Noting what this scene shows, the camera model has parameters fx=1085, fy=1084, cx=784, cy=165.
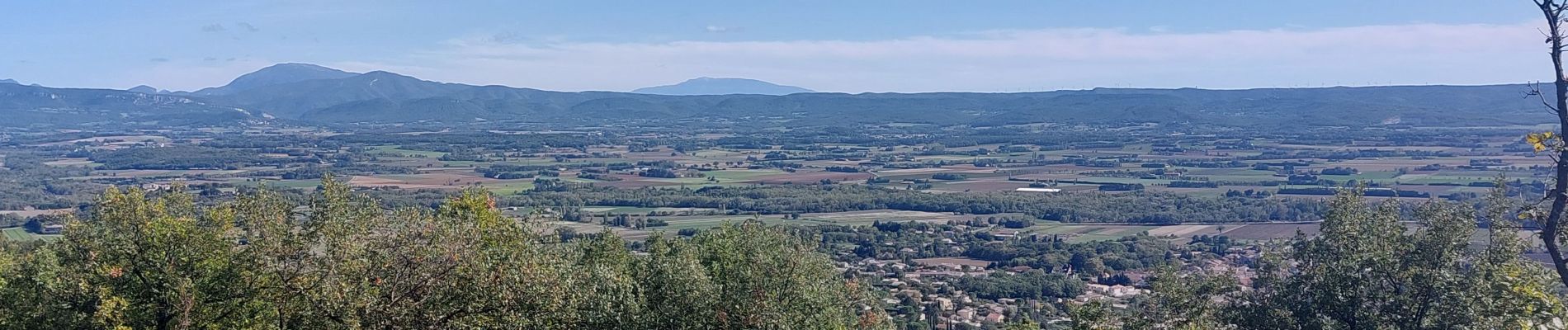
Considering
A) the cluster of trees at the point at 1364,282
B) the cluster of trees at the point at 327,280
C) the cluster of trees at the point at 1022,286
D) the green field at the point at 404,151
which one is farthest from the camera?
the green field at the point at 404,151

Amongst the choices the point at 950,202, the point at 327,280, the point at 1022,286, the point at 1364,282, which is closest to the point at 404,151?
the point at 950,202

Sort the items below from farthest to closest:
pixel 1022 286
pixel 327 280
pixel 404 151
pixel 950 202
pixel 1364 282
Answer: pixel 404 151 → pixel 950 202 → pixel 1022 286 → pixel 1364 282 → pixel 327 280

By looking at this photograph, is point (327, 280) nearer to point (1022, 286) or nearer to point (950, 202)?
point (1022, 286)

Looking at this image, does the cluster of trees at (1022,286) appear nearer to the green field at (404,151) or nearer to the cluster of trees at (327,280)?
the cluster of trees at (327,280)

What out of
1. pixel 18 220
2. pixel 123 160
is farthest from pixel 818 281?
pixel 123 160

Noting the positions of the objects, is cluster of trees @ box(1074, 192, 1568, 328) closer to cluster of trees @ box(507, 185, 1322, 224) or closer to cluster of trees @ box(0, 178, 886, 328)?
cluster of trees @ box(0, 178, 886, 328)

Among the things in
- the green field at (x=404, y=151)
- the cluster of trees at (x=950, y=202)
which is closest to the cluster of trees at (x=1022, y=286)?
the cluster of trees at (x=950, y=202)
